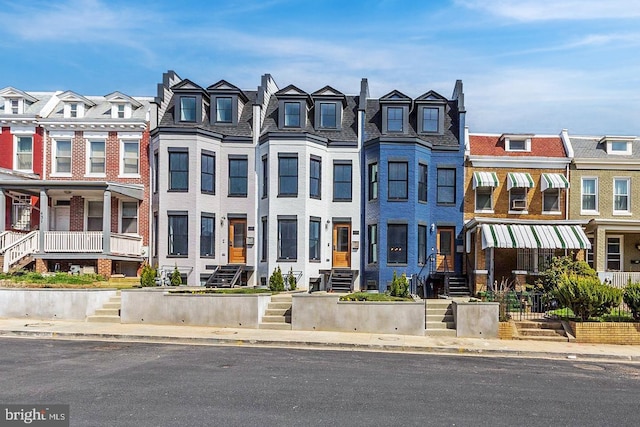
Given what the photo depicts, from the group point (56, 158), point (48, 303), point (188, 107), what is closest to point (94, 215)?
point (56, 158)

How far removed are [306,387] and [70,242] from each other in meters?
19.3

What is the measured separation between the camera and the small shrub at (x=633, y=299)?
17312mm

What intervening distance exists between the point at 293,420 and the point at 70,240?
21.0m

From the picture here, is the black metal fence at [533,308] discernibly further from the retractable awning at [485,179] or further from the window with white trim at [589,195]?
the window with white trim at [589,195]

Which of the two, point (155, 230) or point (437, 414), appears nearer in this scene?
point (437, 414)

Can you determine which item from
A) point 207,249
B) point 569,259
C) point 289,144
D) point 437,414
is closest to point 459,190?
point 569,259

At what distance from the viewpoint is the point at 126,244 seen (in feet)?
88.8

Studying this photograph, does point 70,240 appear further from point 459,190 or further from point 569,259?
point 569,259

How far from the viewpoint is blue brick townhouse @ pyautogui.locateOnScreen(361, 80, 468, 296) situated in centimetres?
2675

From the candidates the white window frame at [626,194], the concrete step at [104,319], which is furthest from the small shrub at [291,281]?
the white window frame at [626,194]

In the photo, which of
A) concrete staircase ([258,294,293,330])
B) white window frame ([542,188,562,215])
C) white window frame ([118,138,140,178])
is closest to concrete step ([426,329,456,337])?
concrete staircase ([258,294,293,330])

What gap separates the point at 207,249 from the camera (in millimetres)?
27562

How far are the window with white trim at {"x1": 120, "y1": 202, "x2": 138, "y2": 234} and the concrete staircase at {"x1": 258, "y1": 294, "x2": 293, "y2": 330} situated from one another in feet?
38.1

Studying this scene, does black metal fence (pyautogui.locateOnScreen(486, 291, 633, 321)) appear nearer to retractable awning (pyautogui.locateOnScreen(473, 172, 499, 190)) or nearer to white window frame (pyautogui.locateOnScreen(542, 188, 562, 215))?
retractable awning (pyautogui.locateOnScreen(473, 172, 499, 190))
